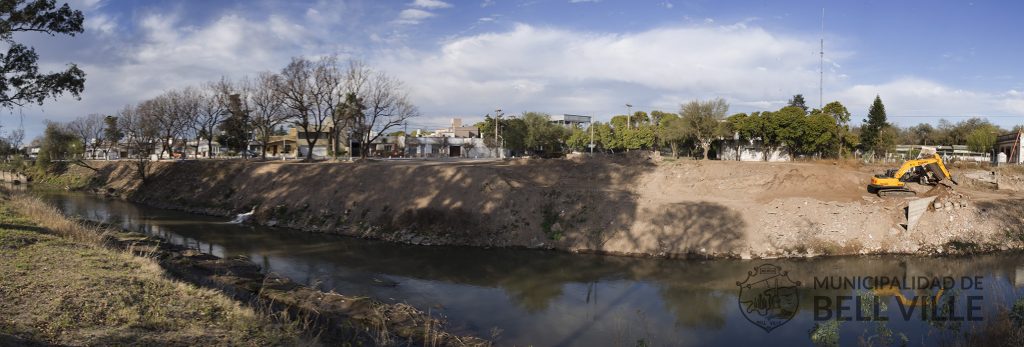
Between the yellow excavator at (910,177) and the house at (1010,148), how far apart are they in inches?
838

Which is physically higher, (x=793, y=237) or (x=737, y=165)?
(x=737, y=165)

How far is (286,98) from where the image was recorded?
1902 inches

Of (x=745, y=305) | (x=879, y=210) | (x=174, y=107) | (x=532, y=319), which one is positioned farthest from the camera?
(x=174, y=107)

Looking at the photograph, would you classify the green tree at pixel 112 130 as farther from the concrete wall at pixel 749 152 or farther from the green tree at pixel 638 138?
the concrete wall at pixel 749 152

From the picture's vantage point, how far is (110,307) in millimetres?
9922

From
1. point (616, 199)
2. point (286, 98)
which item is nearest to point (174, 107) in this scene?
point (286, 98)

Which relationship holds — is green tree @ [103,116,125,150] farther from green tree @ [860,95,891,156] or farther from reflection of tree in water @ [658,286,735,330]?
green tree @ [860,95,891,156]

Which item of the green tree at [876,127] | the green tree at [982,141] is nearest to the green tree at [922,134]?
the green tree at [982,141]

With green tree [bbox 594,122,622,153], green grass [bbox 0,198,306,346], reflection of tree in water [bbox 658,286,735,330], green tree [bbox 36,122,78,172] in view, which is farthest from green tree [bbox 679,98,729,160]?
green tree [bbox 36,122,78,172]

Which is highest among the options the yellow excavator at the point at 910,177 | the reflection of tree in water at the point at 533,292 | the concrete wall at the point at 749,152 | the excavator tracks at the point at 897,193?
the concrete wall at the point at 749,152

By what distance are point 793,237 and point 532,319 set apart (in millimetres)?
14680

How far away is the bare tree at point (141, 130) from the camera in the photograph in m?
58.0

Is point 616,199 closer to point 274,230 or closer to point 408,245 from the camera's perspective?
point 408,245

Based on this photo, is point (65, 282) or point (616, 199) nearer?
point (65, 282)
